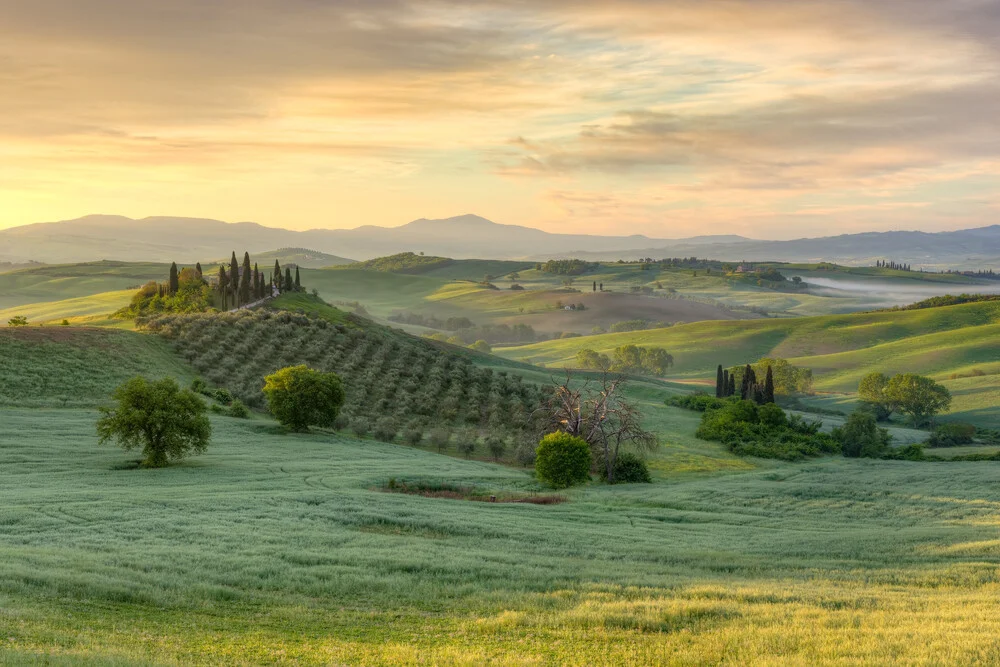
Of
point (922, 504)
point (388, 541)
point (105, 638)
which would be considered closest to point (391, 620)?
point (105, 638)

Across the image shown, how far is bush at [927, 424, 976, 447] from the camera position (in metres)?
92.7

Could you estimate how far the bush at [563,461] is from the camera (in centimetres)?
5138

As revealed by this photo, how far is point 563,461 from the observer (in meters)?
51.5

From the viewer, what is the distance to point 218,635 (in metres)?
17.5

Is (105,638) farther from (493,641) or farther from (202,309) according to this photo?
(202,309)

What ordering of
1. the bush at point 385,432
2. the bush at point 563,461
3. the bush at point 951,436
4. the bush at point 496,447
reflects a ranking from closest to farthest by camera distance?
the bush at point 563,461, the bush at point 496,447, the bush at point 385,432, the bush at point 951,436

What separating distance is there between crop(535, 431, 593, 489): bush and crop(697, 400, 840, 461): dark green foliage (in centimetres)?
3102

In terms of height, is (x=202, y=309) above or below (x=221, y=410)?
above

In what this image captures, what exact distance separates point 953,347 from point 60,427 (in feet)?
559

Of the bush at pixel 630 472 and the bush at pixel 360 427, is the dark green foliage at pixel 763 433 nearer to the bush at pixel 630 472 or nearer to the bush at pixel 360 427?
the bush at pixel 630 472

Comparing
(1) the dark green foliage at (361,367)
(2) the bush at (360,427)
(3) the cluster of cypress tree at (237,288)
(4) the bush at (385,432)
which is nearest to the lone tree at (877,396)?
(1) the dark green foliage at (361,367)

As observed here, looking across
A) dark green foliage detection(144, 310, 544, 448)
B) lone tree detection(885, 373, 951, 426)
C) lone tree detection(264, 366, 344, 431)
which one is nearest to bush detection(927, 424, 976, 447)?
lone tree detection(885, 373, 951, 426)

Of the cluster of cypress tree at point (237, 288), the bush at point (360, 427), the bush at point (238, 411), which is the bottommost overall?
the bush at point (360, 427)

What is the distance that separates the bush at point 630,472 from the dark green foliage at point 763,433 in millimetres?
23542
